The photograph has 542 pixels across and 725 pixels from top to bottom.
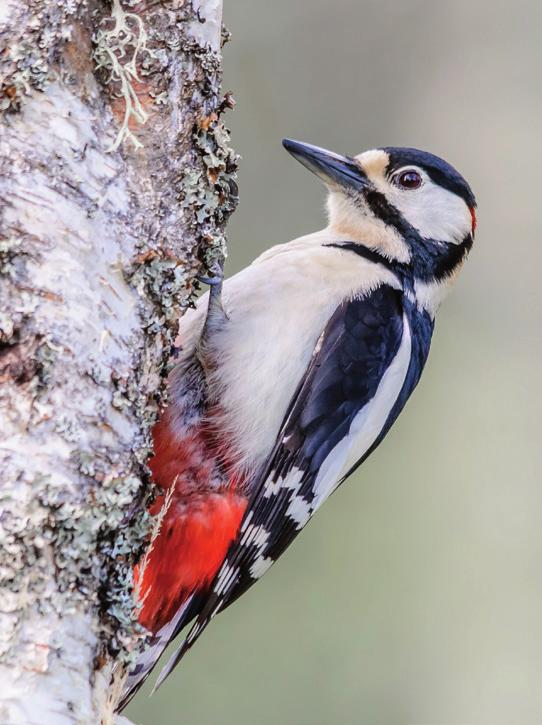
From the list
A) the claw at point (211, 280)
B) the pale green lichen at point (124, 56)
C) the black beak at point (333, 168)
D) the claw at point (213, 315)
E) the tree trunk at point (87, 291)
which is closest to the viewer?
the tree trunk at point (87, 291)

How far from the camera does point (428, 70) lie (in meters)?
5.09

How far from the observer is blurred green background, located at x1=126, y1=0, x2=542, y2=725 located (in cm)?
438

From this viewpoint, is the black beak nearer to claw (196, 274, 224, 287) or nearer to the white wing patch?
the white wing patch

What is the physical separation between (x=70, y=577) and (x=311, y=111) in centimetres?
355

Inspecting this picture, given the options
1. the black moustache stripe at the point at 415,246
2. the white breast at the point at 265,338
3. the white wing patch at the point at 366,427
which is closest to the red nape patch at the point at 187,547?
the white breast at the point at 265,338

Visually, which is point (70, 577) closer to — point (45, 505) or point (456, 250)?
point (45, 505)

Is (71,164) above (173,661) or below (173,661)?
above

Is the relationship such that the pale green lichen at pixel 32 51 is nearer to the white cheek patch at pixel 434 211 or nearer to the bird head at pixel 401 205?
the bird head at pixel 401 205

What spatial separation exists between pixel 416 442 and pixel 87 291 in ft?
10.4

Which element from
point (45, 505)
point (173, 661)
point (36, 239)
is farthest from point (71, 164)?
point (173, 661)

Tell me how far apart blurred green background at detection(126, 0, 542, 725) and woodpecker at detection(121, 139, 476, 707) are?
1.77m

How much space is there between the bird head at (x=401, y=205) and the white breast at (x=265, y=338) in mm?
270

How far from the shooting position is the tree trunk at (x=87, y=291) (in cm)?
166

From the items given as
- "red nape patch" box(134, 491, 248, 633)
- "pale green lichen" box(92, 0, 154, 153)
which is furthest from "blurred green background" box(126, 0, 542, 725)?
"pale green lichen" box(92, 0, 154, 153)
